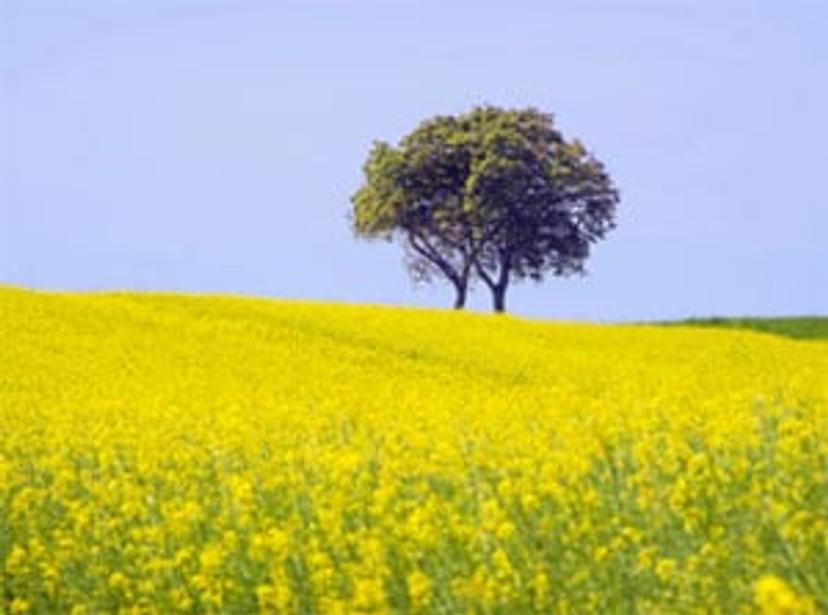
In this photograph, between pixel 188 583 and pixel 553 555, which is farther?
pixel 188 583

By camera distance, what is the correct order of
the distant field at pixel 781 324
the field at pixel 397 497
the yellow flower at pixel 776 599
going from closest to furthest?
1. the yellow flower at pixel 776 599
2. the field at pixel 397 497
3. the distant field at pixel 781 324

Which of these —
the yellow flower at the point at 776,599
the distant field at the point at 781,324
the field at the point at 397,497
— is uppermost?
the distant field at the point at 781,324

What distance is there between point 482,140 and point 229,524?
2215 inches

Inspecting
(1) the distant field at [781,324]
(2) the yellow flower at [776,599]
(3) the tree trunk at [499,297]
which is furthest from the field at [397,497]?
(3) the tree trunk at [499,297]

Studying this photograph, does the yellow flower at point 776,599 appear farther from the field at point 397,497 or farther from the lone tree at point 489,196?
the lone tree at point 489,196

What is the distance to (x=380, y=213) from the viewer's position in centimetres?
6581

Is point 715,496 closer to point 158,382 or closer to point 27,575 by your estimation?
point 27,575

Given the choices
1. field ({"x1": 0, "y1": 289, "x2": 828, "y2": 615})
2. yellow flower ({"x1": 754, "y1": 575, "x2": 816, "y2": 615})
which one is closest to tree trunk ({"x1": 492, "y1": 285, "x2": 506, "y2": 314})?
field ({"x1": 0, "y1": 289, "x2": 828, "y2": 615})

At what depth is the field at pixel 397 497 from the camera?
722 cm

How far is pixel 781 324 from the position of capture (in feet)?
182

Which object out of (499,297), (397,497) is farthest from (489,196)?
(397,497)

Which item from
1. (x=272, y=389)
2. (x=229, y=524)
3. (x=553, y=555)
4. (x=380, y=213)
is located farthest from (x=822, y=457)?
(x=380, y=213)

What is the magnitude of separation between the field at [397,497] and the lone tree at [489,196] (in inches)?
1518

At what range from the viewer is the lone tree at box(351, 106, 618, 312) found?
213 ft
